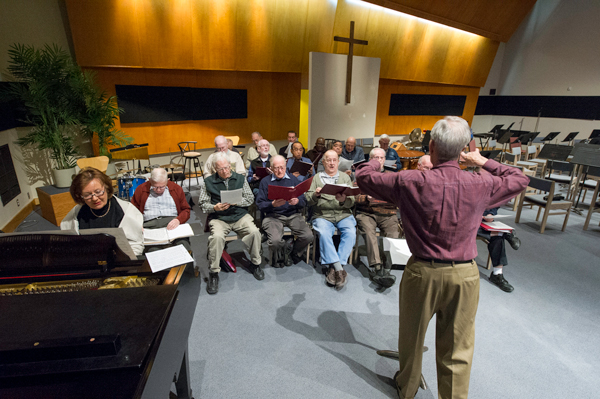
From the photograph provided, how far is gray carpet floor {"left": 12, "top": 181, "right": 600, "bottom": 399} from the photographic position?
2.15m

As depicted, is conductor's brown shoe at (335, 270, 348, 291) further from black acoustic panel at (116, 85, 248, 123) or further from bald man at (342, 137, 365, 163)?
black acoustic panel at (116, 85, 248, 123)

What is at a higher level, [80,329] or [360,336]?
[80,329]

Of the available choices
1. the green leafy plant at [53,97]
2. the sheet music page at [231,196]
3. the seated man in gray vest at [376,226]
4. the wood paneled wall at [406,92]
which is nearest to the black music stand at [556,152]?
the seated man in gray vest at [376,226]

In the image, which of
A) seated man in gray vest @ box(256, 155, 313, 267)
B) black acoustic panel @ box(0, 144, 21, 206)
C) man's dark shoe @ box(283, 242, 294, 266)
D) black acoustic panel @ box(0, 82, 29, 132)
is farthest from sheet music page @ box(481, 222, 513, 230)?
black acoustic panel @ box(0, 82, 29, 132)

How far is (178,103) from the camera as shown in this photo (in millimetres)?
6828

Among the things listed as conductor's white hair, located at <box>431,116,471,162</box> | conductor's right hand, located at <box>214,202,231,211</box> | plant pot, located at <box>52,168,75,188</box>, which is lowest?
plant pot, located at <box>52,168,75,188</box>

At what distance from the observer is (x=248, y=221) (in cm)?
348

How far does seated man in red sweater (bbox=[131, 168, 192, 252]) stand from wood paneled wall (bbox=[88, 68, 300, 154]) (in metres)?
3.93

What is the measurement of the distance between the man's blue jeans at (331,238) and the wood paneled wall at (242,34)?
15.3 ft

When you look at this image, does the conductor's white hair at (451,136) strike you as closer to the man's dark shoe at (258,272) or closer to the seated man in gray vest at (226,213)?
the seated man in gray vest at (226,213)

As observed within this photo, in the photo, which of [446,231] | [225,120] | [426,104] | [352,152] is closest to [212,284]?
[446,231]

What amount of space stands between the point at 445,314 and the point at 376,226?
201 cm

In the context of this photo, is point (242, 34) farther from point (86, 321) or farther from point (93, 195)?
point (86, 321)

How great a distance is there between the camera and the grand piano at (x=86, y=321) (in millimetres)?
926
